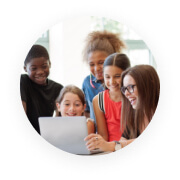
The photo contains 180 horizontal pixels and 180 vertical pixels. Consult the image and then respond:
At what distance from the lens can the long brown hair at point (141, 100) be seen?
1449mm

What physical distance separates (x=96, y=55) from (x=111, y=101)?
0.19 meters

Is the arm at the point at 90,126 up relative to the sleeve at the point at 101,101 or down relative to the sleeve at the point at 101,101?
down

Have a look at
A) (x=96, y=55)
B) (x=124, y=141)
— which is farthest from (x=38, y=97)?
(x=124, y=141)

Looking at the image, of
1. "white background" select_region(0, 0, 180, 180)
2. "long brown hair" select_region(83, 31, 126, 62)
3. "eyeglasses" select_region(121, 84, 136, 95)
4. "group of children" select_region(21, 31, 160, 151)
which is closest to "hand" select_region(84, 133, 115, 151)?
"group of children" select_region(21, 31, 160, 151)

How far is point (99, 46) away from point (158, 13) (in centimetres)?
30

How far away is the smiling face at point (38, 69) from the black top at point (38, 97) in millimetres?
17

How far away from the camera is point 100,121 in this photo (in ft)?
4.79

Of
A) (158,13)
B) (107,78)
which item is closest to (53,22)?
(107,78)

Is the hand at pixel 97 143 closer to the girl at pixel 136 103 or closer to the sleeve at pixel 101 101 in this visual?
the girl at pixel 136 103

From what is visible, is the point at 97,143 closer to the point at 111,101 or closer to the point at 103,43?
the point at 111,101

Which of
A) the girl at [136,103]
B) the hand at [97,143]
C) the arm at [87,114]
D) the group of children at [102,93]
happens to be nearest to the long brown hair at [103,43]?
the group of children at [102,93]

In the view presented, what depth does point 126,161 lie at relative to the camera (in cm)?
155

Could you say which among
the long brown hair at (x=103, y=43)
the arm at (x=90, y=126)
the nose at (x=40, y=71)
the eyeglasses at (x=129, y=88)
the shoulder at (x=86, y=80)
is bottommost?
the arm at (x=90, y=126)
